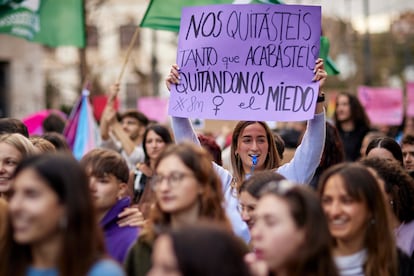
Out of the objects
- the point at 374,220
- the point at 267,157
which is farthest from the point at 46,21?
the point at 374,220

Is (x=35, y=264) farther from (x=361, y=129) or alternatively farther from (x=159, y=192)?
(x=361, y=129)

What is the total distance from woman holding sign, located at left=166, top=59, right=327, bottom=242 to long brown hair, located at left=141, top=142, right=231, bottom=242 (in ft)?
3.90

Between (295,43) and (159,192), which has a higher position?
(295,43)

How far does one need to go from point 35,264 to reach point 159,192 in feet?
2.48

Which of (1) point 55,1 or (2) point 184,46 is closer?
(2) point 184,46

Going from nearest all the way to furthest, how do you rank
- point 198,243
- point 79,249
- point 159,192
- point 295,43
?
point 198,243 → point 79,249 → point 159,192 → point 295,43

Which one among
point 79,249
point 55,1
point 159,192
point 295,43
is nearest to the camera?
point 79,249

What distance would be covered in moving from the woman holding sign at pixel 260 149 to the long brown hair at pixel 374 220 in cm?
132

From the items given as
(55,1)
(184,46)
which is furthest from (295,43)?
(55,1)

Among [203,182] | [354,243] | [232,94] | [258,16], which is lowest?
[354,243]

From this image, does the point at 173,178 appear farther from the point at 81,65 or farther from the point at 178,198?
the point at 81,65

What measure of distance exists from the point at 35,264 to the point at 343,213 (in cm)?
149

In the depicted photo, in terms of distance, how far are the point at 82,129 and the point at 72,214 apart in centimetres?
784

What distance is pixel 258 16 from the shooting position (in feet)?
24.2
